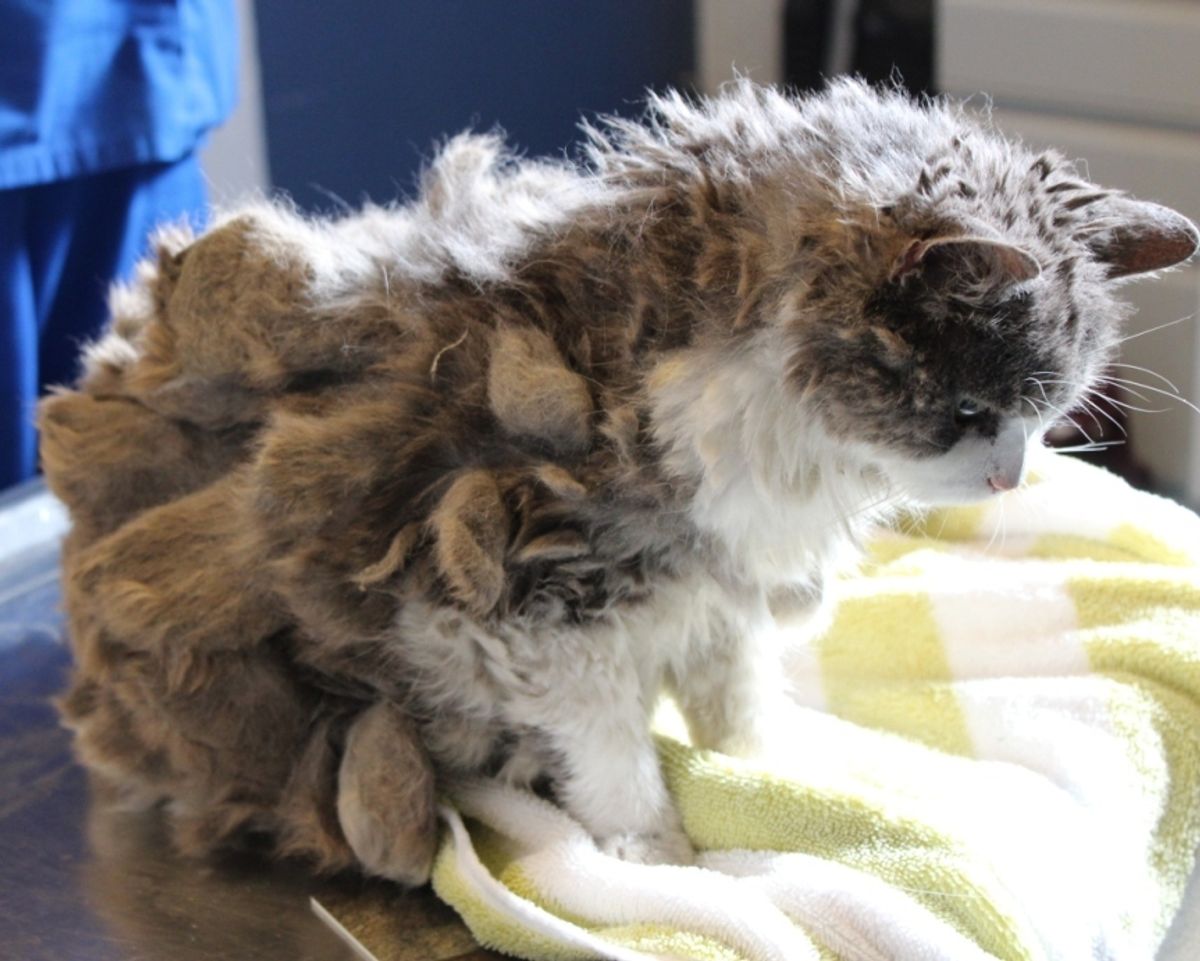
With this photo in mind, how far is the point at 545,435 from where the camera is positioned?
0.90 m

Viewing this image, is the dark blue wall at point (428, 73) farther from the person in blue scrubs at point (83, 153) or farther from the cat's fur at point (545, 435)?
the cat's fur at point (545, 435)

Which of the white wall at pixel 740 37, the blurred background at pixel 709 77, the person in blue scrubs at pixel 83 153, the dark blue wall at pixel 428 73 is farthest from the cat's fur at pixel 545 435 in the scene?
the white wall at pixel 740 37

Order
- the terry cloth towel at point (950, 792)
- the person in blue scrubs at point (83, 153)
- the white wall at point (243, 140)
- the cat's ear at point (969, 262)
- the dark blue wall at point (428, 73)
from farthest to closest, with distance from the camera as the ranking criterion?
the dark blue wall at point (428, 73), the white wall at point (243, 140), the person in blue scrubs at point (83, 153), the terry cloth towel at point (950, 792), the cat's ear at point (969, 262)

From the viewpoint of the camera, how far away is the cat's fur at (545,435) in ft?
2.78

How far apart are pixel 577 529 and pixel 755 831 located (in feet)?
0.80

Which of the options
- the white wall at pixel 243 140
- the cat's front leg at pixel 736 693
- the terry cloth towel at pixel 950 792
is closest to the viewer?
the terry cloth towel at pixel 950 792

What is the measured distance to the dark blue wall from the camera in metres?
2.43

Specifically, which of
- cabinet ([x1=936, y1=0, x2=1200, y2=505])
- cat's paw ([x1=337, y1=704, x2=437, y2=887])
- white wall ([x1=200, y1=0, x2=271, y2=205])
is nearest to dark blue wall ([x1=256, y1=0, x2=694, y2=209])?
white wall ([x1=200, y1=0, x2=271, y2=205])

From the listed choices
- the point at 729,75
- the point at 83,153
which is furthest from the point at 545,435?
Answer: the point at 729,75

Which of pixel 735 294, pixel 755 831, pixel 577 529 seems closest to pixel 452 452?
pixel 577 529

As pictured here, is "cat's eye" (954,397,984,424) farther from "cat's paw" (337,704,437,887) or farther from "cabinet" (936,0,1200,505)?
"cabinet" (936,0,1200,505)

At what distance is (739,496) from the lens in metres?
0.89

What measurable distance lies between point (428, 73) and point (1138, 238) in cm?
185

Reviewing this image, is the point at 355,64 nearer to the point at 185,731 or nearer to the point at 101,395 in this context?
the point at 101,395
